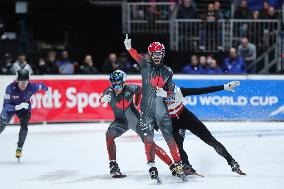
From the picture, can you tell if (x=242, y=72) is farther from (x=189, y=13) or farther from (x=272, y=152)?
(x=272, y=152)

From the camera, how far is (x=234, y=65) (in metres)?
18.4

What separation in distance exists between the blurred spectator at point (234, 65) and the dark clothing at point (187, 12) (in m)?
2.87

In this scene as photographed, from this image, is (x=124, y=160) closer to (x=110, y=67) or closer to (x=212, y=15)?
(x=110, y=67)

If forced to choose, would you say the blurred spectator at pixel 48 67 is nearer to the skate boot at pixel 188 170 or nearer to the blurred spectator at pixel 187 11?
the blurred spectator at pixel 187 11

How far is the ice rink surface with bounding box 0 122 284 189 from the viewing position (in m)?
9.45

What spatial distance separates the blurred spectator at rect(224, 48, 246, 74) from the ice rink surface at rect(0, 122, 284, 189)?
2.00 metres

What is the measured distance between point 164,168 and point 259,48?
1074 cm

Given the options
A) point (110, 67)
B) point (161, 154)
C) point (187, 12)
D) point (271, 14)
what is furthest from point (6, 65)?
point (161, 154)

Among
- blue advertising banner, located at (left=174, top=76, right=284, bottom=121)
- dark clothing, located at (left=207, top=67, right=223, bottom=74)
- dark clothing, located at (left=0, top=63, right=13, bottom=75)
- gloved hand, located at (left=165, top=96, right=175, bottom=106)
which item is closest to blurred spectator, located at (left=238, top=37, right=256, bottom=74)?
dark clothing, located at (left=207, top=67, right=223, bottom=74)

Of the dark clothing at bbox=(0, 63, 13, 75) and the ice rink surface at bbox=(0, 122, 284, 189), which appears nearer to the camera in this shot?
the ice rink surface at bbox=(0, 122, 284, 189)

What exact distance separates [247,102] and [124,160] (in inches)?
251

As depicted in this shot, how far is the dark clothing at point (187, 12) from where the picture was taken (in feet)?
68.8

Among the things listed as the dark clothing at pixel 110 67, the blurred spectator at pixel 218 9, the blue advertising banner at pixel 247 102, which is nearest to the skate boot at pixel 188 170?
the blue advertising banner at pixel 247 102

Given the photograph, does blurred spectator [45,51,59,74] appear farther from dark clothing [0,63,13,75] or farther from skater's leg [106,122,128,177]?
skater's leg [106,122,128,177]
